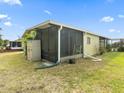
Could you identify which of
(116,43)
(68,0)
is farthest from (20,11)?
(116,43)

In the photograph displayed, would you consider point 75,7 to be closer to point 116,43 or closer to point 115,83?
point 116,43

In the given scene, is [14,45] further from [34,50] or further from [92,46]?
[92,46]

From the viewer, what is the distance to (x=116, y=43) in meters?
24.2

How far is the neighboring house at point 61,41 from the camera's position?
12.4 metres

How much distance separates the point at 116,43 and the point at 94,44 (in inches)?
308

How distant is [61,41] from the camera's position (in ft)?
41.2

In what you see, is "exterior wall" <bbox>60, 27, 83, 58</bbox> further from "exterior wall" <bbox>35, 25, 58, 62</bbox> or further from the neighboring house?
"exterior wall" <bbox>35, 25, 58, 62</bbox>

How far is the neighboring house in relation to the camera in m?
12.4

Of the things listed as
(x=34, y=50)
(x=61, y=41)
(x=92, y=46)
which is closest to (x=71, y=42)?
(x=61, y=41)

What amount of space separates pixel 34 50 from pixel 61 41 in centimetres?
303

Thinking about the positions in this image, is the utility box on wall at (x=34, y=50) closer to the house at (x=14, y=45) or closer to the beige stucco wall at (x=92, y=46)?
the beige stucco wall at (x=92, y=46)

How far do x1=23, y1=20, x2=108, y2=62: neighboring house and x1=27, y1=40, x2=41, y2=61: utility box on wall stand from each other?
0.70 ft

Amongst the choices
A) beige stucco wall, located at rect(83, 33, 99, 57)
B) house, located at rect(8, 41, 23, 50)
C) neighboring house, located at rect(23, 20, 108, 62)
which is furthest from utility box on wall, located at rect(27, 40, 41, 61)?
house, located at rect(8, 41, 23, 50)

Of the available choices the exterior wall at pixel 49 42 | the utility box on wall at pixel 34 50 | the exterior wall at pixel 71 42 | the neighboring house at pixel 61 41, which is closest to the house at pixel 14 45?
the neighboring house at pixel 61 41
